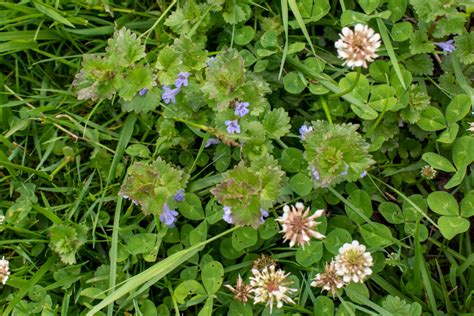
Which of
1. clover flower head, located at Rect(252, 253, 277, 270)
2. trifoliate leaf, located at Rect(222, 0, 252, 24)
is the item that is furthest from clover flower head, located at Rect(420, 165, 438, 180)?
trifoliate leaf, located at Rect(222, 0, 252, 24)

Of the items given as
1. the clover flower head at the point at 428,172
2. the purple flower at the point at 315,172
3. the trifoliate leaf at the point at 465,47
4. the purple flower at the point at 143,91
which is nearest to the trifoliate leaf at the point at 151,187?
the purple flower at the point at 143,91

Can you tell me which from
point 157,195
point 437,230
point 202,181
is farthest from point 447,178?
point 157,195

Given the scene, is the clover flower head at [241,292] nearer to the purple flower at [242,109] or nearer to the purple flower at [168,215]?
the purple flower at [168,215]

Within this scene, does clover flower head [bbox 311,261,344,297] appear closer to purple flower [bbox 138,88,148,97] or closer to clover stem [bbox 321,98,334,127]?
clover stem [bbox 321,98,334,127]

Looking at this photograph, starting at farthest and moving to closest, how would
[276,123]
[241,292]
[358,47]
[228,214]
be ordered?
[276,123] < [241,292] < [228,214] < [358,47]

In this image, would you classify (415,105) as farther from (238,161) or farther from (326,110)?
(238,161)

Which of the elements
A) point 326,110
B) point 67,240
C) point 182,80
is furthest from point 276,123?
point 67,240
